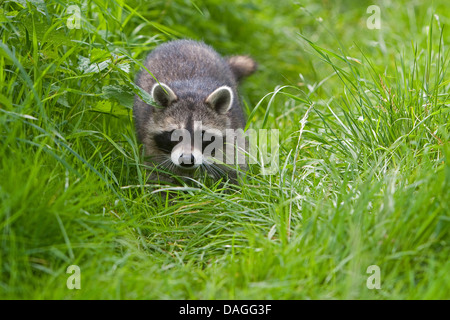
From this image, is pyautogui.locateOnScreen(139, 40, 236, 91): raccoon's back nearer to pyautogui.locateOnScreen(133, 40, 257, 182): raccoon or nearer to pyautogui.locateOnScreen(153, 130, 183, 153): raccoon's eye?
pyautogui.locateOnScreen(133, 40, 257, 182): raccoon

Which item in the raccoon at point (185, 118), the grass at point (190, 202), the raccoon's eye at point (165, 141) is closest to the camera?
the grass at point (190, 202)

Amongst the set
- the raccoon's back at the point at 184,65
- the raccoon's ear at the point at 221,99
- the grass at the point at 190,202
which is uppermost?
the raccoon's back at the point at 184,65

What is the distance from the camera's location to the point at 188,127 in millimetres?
5094

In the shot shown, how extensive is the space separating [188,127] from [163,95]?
1.27 feet

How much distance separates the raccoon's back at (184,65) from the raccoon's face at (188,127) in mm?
545

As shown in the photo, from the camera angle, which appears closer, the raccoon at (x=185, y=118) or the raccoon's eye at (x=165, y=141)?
the raccoon at (x=185, y=118)

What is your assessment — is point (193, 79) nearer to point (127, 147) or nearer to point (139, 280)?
point (127, 147)

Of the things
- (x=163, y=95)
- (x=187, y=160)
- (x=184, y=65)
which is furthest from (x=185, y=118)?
(x=184, y=65)

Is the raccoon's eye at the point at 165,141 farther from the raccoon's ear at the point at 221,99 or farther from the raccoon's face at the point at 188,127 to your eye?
the raccoon's ear at the point at 221,99

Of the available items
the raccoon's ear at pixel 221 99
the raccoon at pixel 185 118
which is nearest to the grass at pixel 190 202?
the raccoon at pixel 185 118

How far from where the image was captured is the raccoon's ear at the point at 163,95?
507cm

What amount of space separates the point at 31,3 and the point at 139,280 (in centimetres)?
249
